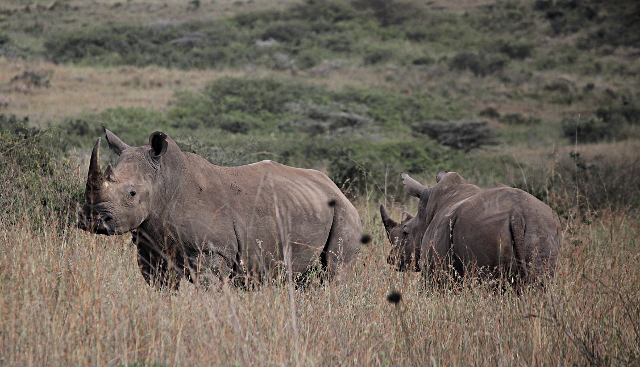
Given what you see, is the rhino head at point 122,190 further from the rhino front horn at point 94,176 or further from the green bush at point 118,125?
the green bush at point 118,125

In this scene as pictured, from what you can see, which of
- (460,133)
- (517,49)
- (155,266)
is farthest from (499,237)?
(517,49)

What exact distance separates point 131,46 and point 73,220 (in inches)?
1317

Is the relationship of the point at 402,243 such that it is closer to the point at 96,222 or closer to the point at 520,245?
the point at 520,245

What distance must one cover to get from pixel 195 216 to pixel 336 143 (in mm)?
15638

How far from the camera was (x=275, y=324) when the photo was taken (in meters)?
4.45

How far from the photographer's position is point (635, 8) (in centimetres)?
5428

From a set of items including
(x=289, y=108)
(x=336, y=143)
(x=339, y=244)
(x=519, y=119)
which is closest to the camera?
(x=339, y=244)

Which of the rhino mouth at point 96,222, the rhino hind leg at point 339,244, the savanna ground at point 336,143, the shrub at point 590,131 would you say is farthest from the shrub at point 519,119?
the rhino mouth at point 96,222

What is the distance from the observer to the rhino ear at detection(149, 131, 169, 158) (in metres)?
5.40

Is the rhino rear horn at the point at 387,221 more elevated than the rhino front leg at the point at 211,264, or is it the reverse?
the rhino front leg at the point at 211,264

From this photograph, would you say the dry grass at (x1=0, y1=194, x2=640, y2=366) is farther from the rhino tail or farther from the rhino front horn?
the rhino front horn

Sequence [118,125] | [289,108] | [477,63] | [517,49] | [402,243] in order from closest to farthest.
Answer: [402,243] < [118,125] < [289,108] < [477,63] < [517,49]

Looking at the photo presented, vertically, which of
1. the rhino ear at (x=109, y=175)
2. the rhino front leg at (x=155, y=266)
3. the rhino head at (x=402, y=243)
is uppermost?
the rhino ear at (x=109, y=175)

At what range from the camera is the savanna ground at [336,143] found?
4.51 meters
